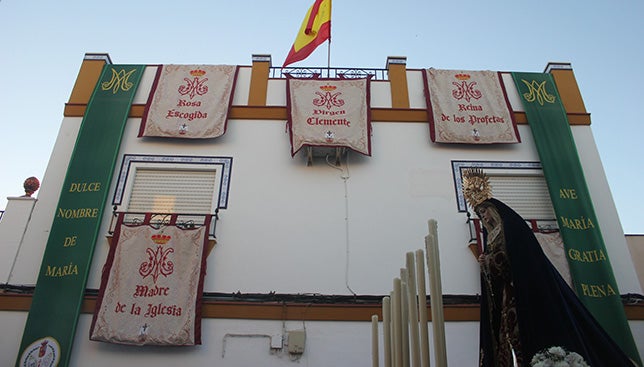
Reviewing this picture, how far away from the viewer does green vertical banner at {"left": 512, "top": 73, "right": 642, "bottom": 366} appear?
5.36 meters

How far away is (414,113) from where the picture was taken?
704cm

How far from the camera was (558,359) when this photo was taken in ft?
7.67

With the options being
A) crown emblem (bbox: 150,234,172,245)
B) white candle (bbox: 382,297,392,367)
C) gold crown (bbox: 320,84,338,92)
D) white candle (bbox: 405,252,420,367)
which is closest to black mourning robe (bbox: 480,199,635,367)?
white candle (bbox: 405,252,420,367)

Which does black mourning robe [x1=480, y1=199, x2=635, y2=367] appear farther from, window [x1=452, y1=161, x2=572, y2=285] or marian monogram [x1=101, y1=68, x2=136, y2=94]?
marian monogram [x1=101, y1=68, x2=136, y2=94]

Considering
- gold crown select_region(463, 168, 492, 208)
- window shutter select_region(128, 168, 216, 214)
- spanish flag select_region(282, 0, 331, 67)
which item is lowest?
gold crown select_region(463, 168, 492, 208)

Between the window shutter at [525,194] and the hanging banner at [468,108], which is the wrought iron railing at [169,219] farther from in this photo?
the window shutter at [525,194]

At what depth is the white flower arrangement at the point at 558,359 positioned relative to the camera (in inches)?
90.8

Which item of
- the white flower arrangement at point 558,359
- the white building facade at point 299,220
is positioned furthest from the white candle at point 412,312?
the white building facade at point 299,220

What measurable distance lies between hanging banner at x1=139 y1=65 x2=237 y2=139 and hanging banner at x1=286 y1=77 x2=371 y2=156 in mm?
958

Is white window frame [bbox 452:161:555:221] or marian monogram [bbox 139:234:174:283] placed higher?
white window frame [bbox 452:161:555:221]

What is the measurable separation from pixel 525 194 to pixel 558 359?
441 cm

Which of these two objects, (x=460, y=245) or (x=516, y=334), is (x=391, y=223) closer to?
(x=460, y=245)

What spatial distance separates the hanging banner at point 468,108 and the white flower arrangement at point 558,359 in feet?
15.0

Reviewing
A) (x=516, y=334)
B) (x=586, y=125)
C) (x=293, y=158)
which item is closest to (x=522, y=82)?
(x=586, y=125)
